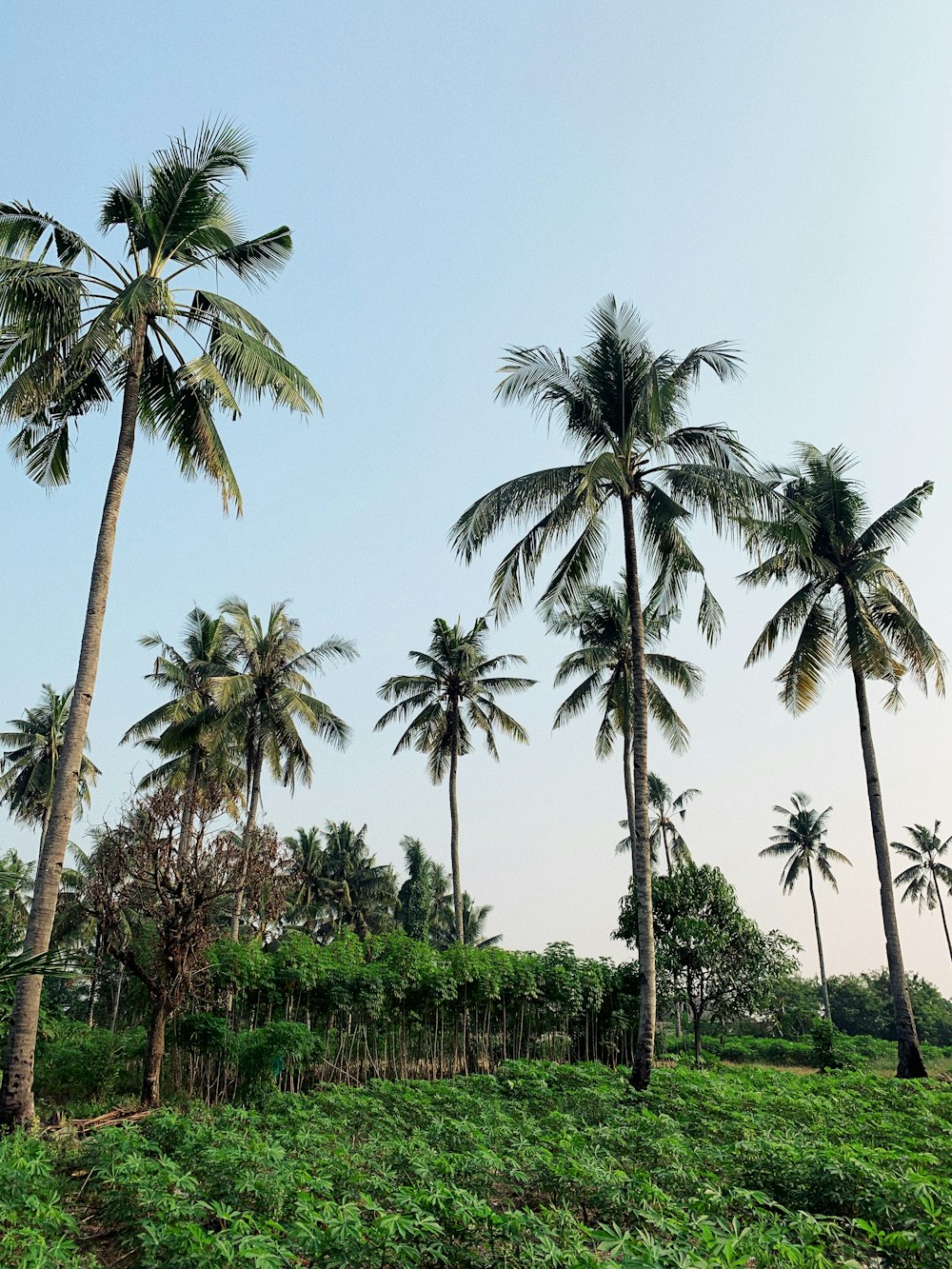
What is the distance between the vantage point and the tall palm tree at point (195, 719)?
87.1ft

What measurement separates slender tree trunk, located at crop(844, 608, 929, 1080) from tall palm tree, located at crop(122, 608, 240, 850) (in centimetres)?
1720

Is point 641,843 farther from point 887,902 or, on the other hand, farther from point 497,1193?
point 497,1193

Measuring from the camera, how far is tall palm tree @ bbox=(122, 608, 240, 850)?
2656 centimetres

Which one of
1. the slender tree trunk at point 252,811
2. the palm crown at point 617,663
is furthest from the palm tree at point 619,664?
the slender tree trunk at point 252,811

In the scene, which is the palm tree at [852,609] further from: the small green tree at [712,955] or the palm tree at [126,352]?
the palm tree at [126,352]

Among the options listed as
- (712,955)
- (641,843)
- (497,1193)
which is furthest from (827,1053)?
(497,1193)

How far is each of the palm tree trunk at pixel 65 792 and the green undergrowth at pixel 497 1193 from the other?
1173 millimetres

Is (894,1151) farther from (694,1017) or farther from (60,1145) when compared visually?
(694,1017)

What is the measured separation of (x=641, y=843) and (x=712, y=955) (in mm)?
8656

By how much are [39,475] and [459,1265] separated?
12495mm

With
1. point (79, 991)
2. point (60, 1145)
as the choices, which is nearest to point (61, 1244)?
point (60, 1145)

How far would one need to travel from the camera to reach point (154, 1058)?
12625 millimetres

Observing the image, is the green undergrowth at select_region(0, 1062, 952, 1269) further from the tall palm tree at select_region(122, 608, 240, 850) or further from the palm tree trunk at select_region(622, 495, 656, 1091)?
the tall palm tree at select_region(122, 608, 240, 850)

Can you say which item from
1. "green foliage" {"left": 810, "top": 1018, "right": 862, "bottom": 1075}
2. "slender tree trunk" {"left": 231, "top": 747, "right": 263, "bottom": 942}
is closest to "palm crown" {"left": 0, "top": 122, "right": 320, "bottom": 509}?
"slender tree trunk" {"left": 231, "top": 747, "right": 263, "bottom": 942}
